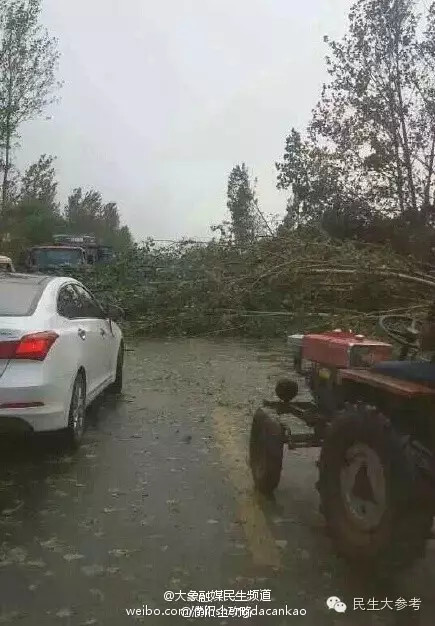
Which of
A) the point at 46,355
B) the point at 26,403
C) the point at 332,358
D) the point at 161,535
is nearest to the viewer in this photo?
the point at 161,535

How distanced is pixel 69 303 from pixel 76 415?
123 centimetres

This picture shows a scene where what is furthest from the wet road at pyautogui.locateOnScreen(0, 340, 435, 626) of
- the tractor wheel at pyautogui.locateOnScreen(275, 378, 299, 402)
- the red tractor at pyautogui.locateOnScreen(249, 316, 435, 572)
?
the tractor wheel at pyautogui.locateOnScreen(275, 378, 299, 402)

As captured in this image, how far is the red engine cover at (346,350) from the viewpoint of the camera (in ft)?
16.0

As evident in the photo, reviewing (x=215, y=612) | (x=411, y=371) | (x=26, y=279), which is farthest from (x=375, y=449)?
(x=26, y=279)

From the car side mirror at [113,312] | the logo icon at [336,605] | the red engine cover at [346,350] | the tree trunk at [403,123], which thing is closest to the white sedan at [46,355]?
the car side mirror at [113,312]

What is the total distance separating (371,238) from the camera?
21641 mm

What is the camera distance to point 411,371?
4016mm

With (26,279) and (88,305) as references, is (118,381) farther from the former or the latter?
(26,279)

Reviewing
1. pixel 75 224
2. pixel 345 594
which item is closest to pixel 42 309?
pixel 345 594

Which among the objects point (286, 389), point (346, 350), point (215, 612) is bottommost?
point (215, 612)

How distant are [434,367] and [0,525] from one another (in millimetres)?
2841

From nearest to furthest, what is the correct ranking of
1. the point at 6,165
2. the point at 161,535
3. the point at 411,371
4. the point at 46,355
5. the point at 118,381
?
the point at 411,371 < the point at 161,535 < the point at 46,355 < the point at 118,381 < the point at 6,165

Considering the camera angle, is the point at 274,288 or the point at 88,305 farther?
the point at 274,288

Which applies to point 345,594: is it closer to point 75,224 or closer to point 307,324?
point 307,324
